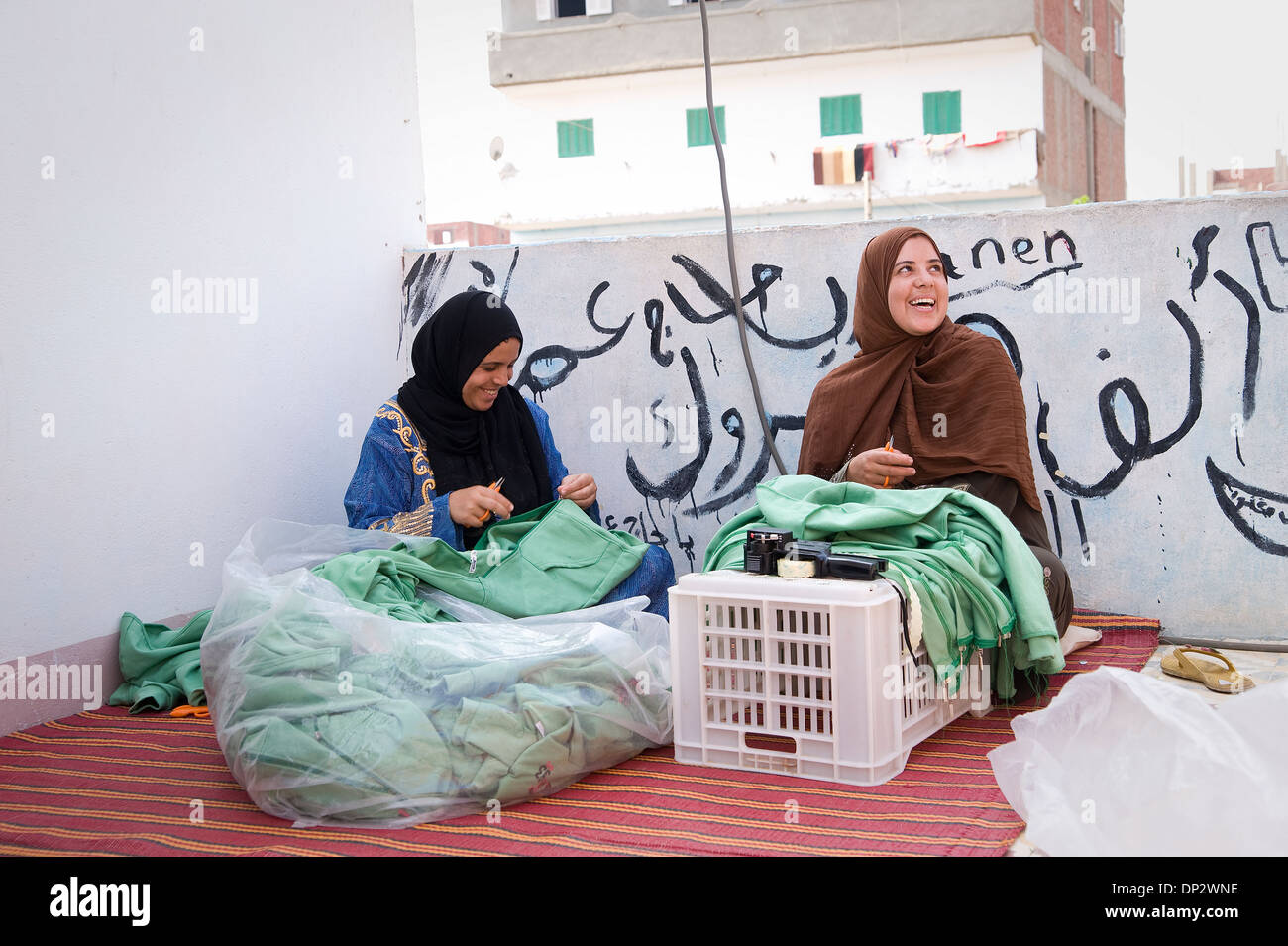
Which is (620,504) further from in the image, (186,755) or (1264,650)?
(1264,650)

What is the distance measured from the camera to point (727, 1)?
23.6 meters

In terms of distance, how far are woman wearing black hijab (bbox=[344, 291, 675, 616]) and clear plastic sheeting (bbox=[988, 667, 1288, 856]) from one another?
4.85ft

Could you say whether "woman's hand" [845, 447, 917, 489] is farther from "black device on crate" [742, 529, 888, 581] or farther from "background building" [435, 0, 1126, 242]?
"background building" [435, 0, 1126, 242]

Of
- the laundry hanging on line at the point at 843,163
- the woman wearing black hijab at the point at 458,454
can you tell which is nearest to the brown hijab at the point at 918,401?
the woman wearing black hijab at the point at 458,454

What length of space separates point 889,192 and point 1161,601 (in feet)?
61.1

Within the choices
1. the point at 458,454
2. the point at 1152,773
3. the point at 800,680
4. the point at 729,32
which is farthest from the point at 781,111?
the point at 1152,773

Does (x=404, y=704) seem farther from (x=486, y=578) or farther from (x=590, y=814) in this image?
(x=486, y=578)

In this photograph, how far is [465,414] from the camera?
12.1 ft

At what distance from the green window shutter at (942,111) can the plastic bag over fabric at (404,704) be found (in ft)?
66.9

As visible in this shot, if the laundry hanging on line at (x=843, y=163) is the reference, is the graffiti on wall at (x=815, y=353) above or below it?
below

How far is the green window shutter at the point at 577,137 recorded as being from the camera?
24.1 m

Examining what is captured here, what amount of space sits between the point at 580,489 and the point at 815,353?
3.62 ft

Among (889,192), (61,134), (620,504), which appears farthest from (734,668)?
(889,192)

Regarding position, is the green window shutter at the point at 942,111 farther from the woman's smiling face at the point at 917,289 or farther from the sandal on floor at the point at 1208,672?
the sandal on floor at the point at 1208,672
